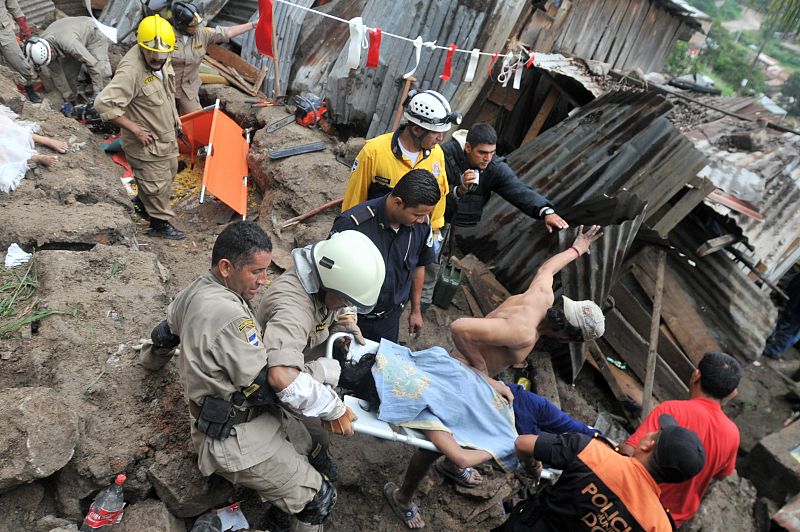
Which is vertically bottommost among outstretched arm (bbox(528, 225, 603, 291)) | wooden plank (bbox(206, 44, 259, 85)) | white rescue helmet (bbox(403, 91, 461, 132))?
wooden plank (bbox(206, 44, 259, 85))

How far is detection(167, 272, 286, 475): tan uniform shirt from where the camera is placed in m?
2.10

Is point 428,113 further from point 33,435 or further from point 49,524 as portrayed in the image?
point 49,524

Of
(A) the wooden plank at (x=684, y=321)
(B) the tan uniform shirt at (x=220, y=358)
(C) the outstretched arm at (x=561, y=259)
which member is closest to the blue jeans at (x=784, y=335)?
(A) the wooden plank at (x=684, y=321)

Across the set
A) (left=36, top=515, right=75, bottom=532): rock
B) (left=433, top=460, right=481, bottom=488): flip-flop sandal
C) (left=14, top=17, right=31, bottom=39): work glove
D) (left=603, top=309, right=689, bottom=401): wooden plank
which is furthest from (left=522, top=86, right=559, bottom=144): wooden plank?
(left=14, top=17, right=31, bottom=39): work glove

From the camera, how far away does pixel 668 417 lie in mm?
2996

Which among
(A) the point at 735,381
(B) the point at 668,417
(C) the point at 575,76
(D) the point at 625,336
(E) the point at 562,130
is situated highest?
(C) the point at 575,76

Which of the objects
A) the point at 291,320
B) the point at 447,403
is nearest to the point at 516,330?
the point at 447,403

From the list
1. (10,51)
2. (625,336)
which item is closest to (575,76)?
(625,336)

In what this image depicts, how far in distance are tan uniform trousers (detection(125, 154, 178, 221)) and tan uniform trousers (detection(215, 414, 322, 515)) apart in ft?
11.4

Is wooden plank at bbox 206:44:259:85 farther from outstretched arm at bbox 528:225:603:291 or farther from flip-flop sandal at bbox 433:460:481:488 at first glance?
flip-flop sandal at bbox 433:460:481:488

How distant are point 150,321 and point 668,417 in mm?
3446

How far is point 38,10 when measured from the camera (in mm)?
8594

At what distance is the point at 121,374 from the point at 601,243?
396 centimetres

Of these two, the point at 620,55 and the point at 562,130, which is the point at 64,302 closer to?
the point at 562,130
